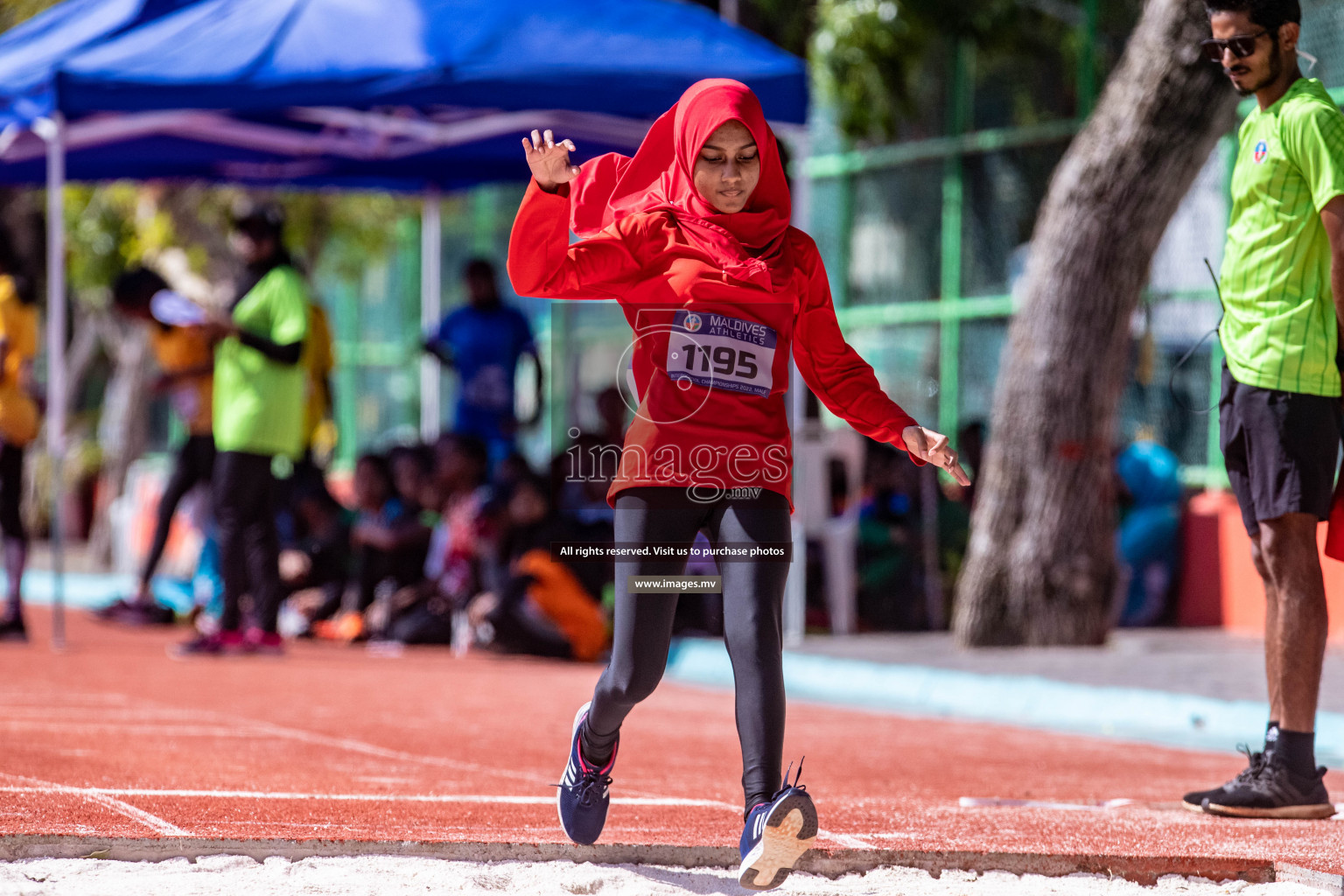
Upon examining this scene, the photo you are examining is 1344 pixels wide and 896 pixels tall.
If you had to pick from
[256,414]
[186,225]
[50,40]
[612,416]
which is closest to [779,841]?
[256,414]

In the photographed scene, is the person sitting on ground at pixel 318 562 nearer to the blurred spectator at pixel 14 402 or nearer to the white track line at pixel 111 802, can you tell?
the blurred spectator at pixel 14 402

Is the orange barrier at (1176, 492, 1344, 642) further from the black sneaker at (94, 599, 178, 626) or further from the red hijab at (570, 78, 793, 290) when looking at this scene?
the red hijab at (570, 78, 793, 290)

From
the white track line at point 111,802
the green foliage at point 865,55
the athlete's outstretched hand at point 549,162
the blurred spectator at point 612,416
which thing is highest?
the green foliage at point 865,55

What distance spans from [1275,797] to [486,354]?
7.76 meters

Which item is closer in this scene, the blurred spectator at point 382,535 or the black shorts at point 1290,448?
the black shorts at point 1290,448

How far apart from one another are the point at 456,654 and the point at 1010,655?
120 inches

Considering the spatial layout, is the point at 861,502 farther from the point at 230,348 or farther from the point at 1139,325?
the point at 230,348

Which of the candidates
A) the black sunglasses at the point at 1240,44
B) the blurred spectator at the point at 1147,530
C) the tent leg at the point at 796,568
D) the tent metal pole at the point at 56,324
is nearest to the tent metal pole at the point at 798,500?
the tent leg at the point at 796,568

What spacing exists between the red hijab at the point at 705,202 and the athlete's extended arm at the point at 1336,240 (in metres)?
1.75

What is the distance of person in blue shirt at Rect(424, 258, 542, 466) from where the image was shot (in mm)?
12359

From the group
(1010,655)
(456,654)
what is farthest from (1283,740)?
(456,654)

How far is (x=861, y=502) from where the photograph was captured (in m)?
11.4

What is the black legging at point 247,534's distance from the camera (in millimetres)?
9609

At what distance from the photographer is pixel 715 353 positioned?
13.7 feet
